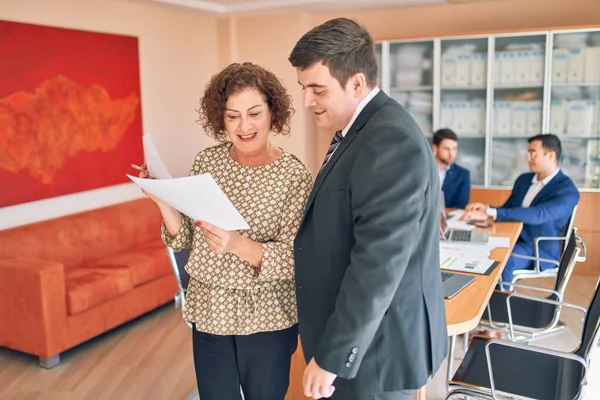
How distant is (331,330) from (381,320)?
12 cm

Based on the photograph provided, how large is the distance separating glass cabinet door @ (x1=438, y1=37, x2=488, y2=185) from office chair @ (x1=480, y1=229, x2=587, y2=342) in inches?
96.8

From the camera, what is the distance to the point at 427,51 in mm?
5180

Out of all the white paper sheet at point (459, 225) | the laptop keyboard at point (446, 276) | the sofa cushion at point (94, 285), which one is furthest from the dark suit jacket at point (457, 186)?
the sofa cushion at point (94, 285)

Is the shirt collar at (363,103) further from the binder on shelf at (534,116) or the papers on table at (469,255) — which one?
the binder on shelf at (534,116)

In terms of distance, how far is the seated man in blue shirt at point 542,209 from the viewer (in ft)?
11.2

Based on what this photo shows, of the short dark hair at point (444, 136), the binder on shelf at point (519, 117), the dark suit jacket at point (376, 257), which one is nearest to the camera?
the dark suit jacket at point (376, 257)

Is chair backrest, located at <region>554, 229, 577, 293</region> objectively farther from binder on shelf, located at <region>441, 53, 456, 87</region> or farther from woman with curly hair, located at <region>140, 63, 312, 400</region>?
binder on shelf, located at <region>441, 53, 456, 87</region>

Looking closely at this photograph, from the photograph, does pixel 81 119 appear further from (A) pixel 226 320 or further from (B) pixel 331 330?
(B) pixel 331 330

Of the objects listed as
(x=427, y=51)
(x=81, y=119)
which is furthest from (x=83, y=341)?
(x=427, y=51)

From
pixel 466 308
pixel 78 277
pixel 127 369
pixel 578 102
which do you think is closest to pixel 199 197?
pixel 466 308

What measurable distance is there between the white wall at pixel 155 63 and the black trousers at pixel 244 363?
2719 millimetres

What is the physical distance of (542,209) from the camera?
11.2 ft

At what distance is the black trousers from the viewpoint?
165cm

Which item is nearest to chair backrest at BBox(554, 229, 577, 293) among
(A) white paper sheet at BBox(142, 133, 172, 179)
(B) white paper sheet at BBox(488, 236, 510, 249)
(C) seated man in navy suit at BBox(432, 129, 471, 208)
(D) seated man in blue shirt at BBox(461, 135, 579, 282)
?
(B) white paper sheet at BBox(488, 236, 510, 249)
